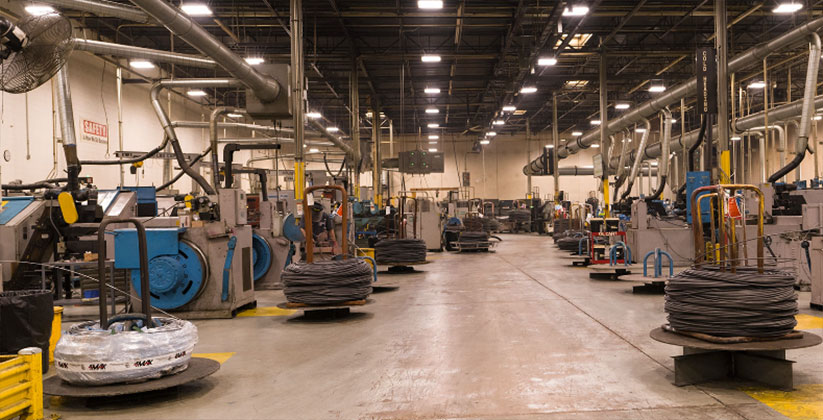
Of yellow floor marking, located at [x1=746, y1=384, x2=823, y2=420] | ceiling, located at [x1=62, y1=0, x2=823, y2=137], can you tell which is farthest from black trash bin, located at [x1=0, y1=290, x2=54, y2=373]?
ceiling, located at [x1=62, y1=0, x2=823, y2=137]

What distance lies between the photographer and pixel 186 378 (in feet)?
12.3

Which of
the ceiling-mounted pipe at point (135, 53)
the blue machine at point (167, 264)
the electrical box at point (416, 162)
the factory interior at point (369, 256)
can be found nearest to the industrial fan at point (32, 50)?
the factory interior at point (369, 256)

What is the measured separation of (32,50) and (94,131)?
11216mm

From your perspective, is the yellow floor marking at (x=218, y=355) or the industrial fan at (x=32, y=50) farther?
the yellow floor marking at (x=218, y=355)

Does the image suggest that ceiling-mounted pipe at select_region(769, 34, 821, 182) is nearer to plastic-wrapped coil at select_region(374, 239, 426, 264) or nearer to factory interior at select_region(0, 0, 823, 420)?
factory interior at select_region(0, 0, 823, 420)

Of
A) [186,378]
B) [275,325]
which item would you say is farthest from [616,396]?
[275,325]

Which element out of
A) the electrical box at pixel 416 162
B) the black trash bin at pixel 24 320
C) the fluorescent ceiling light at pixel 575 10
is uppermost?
the fluorescent ceiling light at pixel 575 10

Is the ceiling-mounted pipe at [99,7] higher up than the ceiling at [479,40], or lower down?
lower down

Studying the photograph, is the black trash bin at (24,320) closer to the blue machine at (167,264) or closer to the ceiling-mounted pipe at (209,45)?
the blue machine at (167,264)

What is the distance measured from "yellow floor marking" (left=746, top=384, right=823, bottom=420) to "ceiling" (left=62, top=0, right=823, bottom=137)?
10.5 metres

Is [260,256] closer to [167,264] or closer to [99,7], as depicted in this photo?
[167,264]

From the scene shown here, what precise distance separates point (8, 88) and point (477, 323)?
4.65 meters

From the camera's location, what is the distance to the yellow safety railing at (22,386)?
3.05 m

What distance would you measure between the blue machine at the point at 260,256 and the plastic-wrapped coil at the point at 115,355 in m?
5.33
